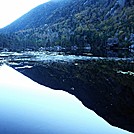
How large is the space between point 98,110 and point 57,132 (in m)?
7.93

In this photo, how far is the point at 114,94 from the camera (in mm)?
35062

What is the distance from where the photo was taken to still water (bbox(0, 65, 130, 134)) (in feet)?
69.9

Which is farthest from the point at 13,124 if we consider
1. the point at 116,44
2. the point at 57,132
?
the point at 116,44

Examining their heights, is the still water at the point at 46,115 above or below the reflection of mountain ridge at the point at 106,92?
above

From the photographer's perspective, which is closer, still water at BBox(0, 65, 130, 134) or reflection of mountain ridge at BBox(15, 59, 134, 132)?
still water at BBox(0, 65, 130, 134)

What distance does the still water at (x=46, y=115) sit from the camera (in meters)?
21.3

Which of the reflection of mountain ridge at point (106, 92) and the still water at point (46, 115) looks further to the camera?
the reflection of mountain ridge at point (106, 92)

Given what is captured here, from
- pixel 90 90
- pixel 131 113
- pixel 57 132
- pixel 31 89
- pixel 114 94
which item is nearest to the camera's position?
pixel 57 132

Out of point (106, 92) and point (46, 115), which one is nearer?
point (46, 115)

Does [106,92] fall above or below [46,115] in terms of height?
below

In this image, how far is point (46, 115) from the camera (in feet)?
84.1

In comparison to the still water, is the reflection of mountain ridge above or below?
below

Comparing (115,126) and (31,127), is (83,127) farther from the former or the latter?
(31,127)

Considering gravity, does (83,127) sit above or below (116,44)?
above
